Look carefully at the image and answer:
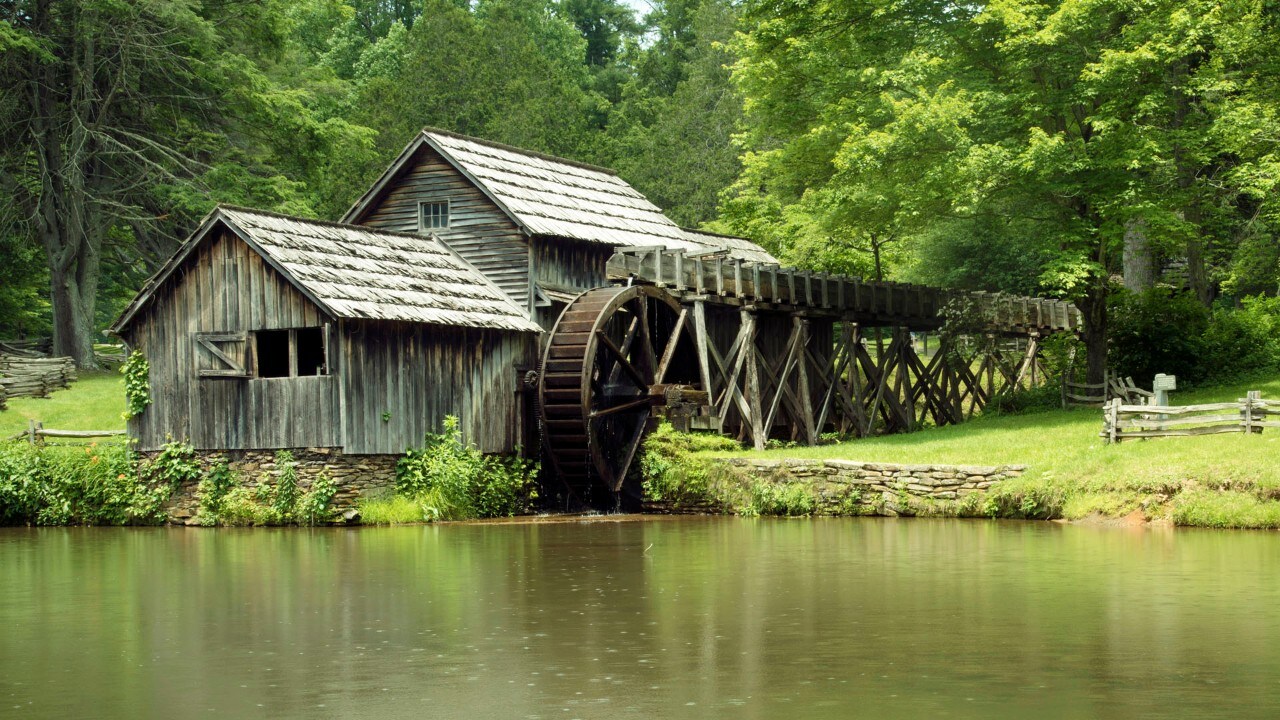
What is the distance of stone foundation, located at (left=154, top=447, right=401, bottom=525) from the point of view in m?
25.1

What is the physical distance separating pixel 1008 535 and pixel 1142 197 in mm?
12247

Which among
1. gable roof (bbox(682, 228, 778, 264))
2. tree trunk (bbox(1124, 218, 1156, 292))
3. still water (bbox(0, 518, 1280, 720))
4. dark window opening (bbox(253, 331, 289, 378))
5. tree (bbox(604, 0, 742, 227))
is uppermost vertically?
tree (bbox(604, 0, 742, 227))

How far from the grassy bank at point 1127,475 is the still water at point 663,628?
0.95 metres

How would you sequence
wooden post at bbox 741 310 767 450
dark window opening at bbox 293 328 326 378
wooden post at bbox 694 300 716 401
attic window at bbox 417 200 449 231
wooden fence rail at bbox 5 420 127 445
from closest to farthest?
wooden fence rail at bbox 5 420 127 445 < dark window opening at bbox 293 328 326 378 < wooden post at bbox 694 300 716 401 < attic window at bbox 417 200 449 231 < wooden post at bbox 741 310 767 450

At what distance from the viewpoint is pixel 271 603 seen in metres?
14.9

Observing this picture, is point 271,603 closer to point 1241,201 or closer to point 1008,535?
point 1008,535

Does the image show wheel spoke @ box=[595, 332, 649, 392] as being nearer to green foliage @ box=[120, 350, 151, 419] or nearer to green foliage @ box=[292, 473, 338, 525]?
green foliage @ box=[292, 473, 338, 525]

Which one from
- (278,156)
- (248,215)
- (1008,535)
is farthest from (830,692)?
(278,156)

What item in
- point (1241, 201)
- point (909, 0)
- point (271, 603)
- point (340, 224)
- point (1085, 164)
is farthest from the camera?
point (1241, 201)

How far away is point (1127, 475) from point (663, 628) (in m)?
11.6

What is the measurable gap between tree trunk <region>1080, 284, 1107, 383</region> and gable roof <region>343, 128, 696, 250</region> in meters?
9.10

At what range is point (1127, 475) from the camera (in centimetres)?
2206

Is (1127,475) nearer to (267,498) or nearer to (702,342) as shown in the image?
(702,342)

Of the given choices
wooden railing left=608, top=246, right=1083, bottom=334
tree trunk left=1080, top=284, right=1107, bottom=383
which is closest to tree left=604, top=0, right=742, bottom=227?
wooden railing left=608, top=246, right=1083, bottom=334
